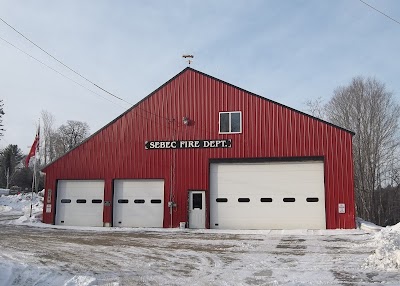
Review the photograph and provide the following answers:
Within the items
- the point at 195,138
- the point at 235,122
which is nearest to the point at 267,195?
the point at 235,122

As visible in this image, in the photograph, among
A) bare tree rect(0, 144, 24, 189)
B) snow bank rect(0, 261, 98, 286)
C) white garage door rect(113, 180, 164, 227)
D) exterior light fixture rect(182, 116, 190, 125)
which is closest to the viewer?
snow bank rect(0, 261, 98, 286)

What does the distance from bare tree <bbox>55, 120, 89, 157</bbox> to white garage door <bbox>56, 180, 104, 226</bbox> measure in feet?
184

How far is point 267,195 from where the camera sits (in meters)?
21.9

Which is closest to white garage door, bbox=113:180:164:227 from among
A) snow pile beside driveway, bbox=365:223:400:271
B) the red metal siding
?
the red metal siding

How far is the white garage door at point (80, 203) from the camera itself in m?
24.2

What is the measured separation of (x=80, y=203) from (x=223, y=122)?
31.0 ft

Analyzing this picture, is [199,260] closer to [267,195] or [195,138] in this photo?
[267,195]

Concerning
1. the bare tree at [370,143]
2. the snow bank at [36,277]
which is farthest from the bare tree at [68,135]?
the snow bank at [36,277]

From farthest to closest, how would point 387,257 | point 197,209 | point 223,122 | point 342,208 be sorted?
point 223,122 < point 197,209 < point 342,208 < point 387,257

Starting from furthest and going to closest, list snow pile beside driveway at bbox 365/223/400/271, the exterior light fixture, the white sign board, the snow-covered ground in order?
the exterior light fixture < the white sign board < snow pile beside driveway at bbox 365/223/400/271 < the snow-covered ground

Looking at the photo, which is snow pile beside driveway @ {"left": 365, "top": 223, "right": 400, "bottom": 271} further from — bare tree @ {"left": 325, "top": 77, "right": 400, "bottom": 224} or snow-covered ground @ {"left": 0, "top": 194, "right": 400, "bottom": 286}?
bare tree @ {"left": 325, "top": 77, "right": 400, "bottom": 224}

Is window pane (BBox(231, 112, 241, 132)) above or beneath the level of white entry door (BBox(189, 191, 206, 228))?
above

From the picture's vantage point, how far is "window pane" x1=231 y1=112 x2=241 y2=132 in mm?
22922

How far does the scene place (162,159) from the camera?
23.5 m
